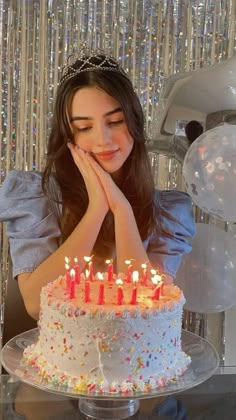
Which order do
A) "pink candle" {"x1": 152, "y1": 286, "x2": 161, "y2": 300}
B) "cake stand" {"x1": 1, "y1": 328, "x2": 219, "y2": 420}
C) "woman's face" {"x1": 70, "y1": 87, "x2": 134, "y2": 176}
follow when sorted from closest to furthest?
1. "cake stand" {"x1": 1, "y1": 328, "x2": 219, "y2": 420}
2. "pink candle" {"x1": 152, "y1": 286, "x2": 161, "y2": 300}
3. "woman's face" {"x1": 70, "y1": 87, "x2": 134, "y2": 176}

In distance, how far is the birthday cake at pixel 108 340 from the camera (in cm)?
100

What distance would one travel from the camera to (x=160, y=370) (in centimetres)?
105

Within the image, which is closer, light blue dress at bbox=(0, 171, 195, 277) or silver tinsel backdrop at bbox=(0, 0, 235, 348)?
light blue dress at bbox=(0, 171, 195, 277)

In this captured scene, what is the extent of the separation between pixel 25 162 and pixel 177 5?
627 mm

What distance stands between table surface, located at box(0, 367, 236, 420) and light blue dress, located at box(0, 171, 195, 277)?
328mm

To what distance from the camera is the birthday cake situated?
39.4 inches

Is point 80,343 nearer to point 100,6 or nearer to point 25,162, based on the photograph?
point 25,162

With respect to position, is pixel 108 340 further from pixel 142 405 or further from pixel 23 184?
pixel 23 184

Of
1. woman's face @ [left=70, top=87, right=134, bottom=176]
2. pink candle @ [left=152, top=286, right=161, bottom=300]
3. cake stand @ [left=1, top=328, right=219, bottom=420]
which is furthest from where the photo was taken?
woman's face @ [left=70, top=87, right=134, bottom=176]

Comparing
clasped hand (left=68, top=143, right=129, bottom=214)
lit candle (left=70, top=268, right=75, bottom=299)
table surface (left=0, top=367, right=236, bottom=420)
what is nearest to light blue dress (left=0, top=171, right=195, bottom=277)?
clasped hand (left=68, top=143, right=129, bottom=214)

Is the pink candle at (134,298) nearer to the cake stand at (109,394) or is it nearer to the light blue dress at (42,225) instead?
the cake stand at (109,394)

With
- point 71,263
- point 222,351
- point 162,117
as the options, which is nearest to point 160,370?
point 71,263

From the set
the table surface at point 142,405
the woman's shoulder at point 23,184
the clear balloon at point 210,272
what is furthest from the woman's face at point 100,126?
the table surface at point 142,405

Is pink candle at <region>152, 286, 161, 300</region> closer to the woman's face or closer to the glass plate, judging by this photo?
the glass plate
